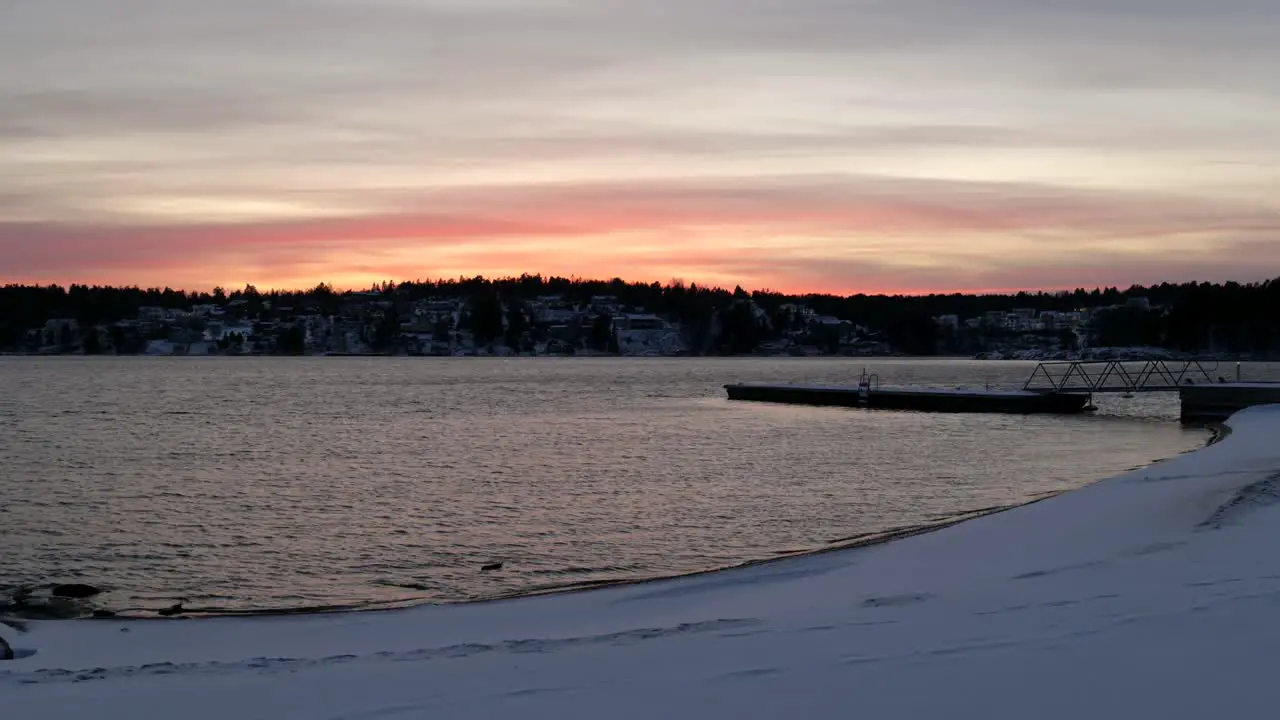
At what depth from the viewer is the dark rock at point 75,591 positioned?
14641 millimetres

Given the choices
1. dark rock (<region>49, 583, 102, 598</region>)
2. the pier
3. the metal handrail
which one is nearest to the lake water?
dark rock (<region>49, 583, 102, 598</region>)

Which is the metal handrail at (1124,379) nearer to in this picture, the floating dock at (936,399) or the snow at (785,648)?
the floating dock at (936,399)

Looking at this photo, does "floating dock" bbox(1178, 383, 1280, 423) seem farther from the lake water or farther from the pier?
the lake water

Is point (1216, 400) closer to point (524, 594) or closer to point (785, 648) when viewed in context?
point (524, 594)

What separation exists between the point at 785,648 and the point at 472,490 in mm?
17868

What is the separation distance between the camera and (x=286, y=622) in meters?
12.5

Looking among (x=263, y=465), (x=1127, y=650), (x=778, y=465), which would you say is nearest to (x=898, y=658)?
(x=1127, y=650)

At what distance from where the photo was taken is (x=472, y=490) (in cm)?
2653

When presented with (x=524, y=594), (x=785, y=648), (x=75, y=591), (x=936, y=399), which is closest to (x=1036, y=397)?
(x=936, y=399)

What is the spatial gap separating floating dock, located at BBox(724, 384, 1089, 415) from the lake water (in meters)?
2.83

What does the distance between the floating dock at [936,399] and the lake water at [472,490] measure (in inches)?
111

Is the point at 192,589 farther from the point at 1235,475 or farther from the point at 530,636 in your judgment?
the point at 1235,475

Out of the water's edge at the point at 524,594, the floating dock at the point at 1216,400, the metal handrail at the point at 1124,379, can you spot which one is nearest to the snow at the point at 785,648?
the water's edge at the point at 524,594

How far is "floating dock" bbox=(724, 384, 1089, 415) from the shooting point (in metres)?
53.7
